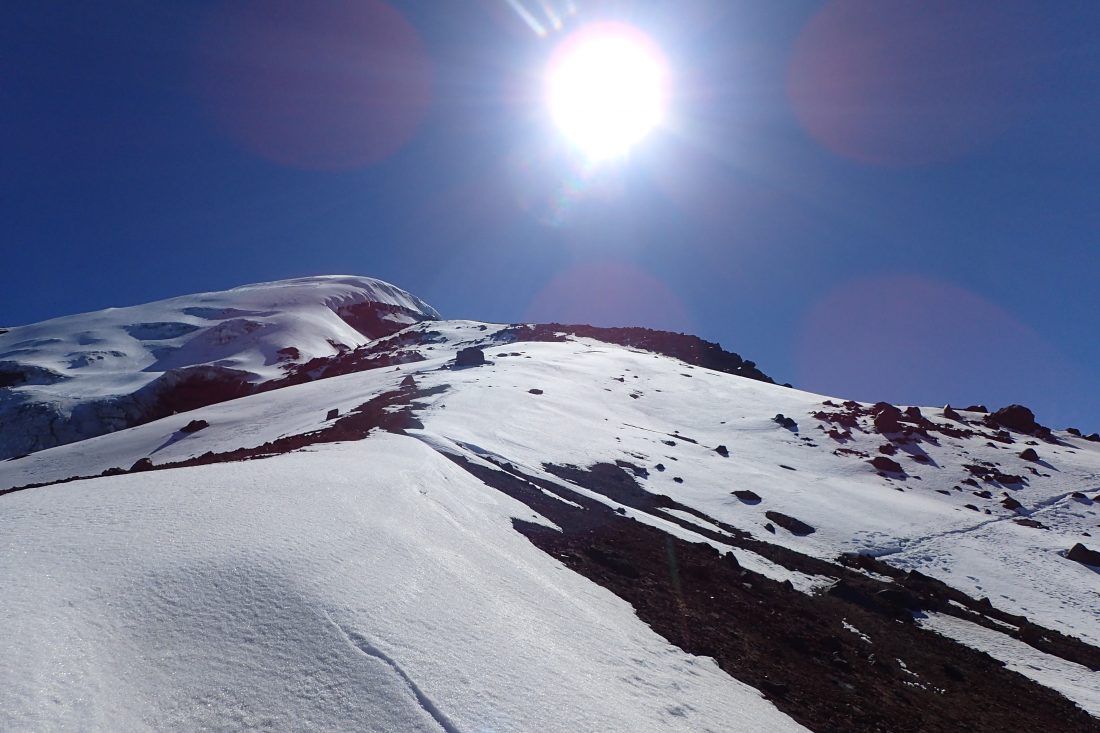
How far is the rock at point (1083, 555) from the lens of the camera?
2294cm

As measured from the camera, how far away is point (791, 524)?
23797 mm

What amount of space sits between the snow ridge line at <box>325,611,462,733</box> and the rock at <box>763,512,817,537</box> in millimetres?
21508

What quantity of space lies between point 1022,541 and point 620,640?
84.1ft

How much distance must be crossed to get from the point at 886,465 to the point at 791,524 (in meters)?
14.4

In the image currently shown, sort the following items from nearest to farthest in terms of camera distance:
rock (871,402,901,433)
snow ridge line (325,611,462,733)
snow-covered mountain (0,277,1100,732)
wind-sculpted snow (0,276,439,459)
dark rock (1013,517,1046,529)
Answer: snow ridge line (325,611,462,733)
snow-covered mountain (0,277,1100,732)
dark rock (1013,517,1046,529)
rock (871,402,901,433)
wind-sculpted snow (0,276,439,459)

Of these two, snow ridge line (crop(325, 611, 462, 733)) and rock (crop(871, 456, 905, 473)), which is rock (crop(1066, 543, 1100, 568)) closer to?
rock (crop(871, 456, 905, 473))

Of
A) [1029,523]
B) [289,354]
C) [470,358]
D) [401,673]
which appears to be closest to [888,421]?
[1029,523]

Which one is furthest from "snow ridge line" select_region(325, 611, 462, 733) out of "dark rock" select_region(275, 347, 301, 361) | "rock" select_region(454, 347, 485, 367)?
"dark rock" select_region(275, 347, 301, 361)

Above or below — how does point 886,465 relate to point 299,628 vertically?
above

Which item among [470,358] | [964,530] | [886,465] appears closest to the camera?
[964,530]

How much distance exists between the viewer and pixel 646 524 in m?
18.3

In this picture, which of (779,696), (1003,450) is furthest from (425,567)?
(1003,450)

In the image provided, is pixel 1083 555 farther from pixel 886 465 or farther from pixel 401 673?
pixel 401 673

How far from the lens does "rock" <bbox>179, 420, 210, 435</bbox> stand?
3064cm
